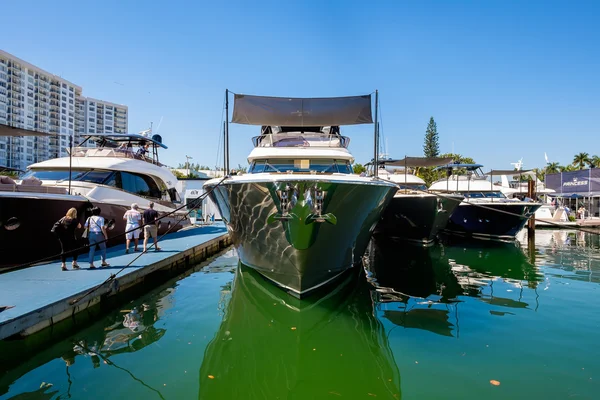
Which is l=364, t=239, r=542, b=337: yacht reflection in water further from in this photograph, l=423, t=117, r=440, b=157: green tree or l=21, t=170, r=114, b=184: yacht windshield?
l=423, t=117, r=440, b=157: green tree

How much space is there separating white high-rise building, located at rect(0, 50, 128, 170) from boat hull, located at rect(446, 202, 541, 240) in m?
79.6

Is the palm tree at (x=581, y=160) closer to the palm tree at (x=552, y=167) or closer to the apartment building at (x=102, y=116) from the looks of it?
the palm tree at (x=552, y=167)

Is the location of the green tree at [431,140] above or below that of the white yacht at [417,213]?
above

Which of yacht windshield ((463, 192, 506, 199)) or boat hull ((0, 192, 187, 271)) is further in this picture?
→ yacht windshield ((463, 192, 506, 199))

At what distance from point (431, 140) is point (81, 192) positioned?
55.5m

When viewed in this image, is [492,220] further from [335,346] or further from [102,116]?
[102,116]

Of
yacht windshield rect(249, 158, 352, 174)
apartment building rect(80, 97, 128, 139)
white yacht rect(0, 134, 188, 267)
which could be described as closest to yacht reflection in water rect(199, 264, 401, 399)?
white yacht rect(0, 134, 188, 267)

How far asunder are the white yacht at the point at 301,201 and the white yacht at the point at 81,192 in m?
1.72

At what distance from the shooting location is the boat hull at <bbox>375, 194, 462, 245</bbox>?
48.3ft

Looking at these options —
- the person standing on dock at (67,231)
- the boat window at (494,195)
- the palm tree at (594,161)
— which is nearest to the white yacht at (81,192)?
the person standing on dock at (67,231)

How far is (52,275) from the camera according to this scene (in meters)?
7.31

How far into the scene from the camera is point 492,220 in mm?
18453

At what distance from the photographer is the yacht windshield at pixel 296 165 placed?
8719 mm

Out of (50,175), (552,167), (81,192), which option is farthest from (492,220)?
(552,167)
